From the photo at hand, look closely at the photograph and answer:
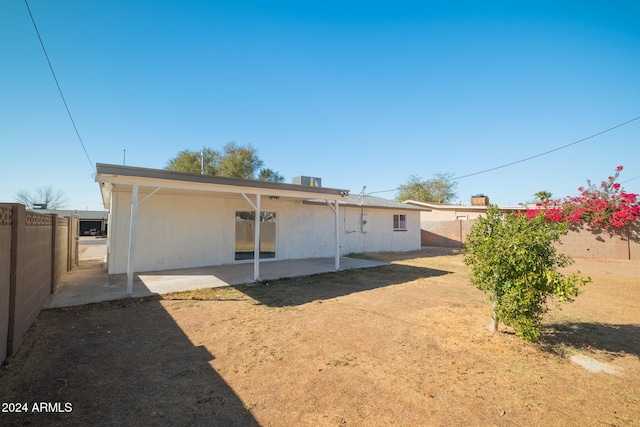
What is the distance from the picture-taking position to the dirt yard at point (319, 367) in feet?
7.50

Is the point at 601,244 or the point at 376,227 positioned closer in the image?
the point at 601,244

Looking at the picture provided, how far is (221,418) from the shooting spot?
7.25 feet

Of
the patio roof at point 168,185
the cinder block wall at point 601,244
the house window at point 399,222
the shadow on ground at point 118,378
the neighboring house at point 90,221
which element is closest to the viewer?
the shadow on ground at point 118,378

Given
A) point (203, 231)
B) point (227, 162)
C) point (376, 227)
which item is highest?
point (227, 162)

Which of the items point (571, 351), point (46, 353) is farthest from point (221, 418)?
point (571, 351)

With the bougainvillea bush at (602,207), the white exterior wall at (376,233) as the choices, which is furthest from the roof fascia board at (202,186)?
the bougainvillea bush at (602,207)

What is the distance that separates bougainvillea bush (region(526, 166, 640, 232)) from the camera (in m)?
12.3

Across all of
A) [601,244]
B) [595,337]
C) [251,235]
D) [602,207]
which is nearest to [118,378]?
[595,337]

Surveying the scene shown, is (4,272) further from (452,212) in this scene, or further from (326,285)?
(452,212)

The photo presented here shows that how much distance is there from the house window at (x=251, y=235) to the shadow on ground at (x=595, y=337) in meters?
9.19

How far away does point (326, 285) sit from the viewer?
7.47 m

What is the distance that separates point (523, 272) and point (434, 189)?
120 feet

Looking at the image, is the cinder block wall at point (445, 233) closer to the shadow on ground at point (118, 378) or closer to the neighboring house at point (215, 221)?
the neighboring house at point (215, 221)

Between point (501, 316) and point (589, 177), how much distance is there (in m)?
15.6
